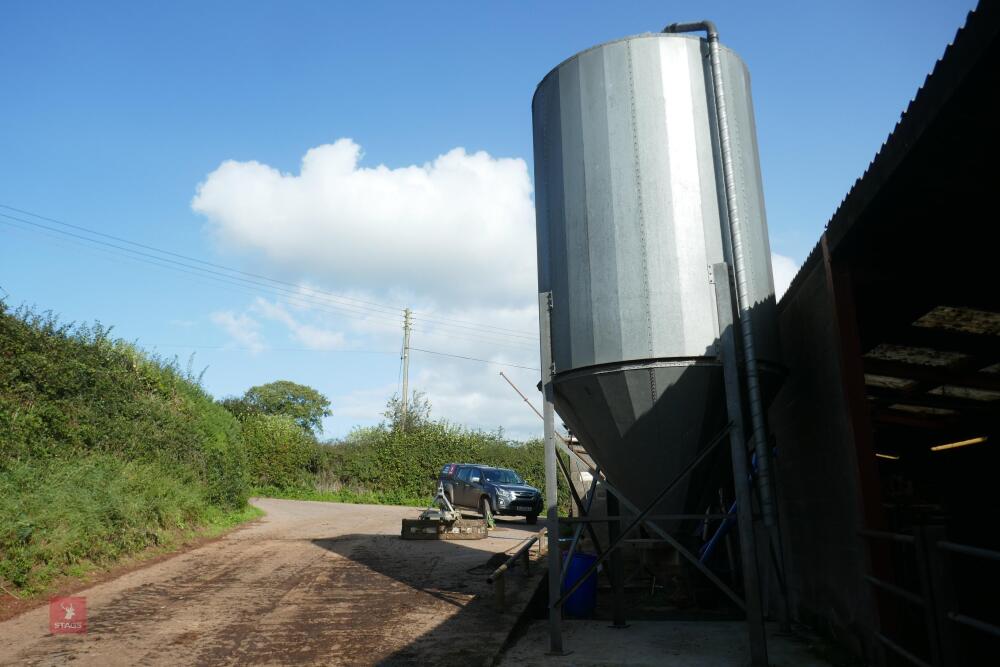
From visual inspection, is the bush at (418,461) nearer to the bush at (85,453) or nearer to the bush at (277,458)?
the bush at (277,458)

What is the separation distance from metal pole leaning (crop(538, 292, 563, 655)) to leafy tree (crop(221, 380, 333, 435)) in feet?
214

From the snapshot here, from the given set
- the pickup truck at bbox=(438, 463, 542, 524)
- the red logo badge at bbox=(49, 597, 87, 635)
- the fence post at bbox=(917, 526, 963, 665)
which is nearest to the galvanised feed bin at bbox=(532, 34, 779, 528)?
the fence post at bbox=(917, 526, 963, 665)

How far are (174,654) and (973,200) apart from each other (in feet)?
23.6

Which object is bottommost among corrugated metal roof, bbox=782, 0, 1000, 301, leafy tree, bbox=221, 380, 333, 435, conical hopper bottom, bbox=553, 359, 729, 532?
conical hopper bottom, bbox=553, 359, 729, 532

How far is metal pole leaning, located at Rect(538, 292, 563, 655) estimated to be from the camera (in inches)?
235

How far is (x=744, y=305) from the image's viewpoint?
6.05m

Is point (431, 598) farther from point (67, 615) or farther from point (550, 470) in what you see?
point (67, 615)

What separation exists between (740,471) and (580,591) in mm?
2558

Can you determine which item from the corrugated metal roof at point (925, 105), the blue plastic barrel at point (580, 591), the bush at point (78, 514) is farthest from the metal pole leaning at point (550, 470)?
the bush at point (78, 514)

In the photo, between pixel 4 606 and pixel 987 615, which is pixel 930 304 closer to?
pixel 987 615

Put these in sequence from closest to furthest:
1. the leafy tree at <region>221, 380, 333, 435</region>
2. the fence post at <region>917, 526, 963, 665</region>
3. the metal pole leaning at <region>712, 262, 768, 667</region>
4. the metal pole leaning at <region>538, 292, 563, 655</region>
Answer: the fence post at <region>917, 526, 963, 665</region> → the metal pole leaning at <region>712, 262, 768, 667</region> → the metal pole leaning at <region>538, 292, 563, 655</region> → the leafy tree at <region>221, 380, 333, 435</region>

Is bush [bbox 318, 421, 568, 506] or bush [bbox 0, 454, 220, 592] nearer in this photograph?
bush [bbox 0, 454, 220, 592]

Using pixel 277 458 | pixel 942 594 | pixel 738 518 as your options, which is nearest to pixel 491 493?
pixel 738 518

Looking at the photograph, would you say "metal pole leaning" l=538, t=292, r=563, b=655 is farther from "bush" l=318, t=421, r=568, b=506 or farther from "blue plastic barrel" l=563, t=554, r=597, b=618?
"bush" l=318, t=421, r=568, b=506
